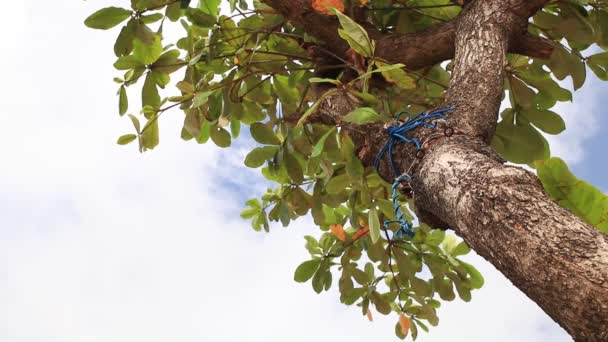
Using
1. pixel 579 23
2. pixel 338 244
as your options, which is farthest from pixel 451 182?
pixel 338 244

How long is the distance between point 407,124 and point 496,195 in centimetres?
41

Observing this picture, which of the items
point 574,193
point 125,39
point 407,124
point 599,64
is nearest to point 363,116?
point 407,124

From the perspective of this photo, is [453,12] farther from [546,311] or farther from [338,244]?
[546,311]

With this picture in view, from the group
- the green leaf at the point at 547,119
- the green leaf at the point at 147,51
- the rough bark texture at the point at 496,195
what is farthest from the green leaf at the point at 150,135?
the green leaf at the point at 547,119

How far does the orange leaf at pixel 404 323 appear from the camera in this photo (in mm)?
2613

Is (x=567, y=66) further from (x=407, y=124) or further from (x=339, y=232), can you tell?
(x=339, y=232)

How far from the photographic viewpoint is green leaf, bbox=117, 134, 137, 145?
1.84 meters

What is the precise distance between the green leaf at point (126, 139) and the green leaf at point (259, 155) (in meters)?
0.36

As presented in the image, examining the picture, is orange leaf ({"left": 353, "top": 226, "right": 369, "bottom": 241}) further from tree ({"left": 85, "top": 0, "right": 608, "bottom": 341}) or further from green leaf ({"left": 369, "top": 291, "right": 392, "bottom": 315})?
green leaf ({"left": 369, "top": 291, "right": 392, "bottom": 315})

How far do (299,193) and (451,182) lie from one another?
4.33ft

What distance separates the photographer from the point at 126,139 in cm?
186

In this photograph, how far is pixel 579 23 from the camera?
1793mm

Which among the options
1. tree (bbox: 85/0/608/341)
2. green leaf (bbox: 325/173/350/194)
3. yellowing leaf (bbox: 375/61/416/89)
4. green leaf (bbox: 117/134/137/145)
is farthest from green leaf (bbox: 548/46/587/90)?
green leaf (bbox: 117/134/137/145)

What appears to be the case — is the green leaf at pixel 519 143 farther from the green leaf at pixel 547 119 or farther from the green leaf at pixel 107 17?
the green leaf at pixel 107 17
